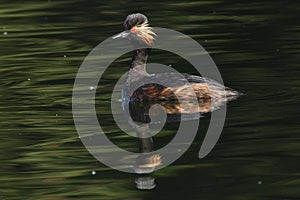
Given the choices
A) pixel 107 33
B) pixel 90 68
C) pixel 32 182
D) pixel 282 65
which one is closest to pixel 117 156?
pixel 32 182

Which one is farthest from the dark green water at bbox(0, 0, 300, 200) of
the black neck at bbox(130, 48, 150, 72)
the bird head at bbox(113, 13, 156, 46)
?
the bird head at bbox(113, 13, 156, 46)

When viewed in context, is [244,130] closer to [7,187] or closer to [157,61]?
[7,187]

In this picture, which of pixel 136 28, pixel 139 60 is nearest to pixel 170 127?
pixel 139 60

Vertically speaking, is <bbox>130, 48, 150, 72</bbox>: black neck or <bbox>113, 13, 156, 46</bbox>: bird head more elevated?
A: <bbox>113, 13, 156, 46</bbox>: bird head

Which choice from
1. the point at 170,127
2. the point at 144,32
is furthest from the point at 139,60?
the point at 170,127

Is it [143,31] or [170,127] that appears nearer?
[170,127]

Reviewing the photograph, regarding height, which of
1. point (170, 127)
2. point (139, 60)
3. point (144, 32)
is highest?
point (144, 32)

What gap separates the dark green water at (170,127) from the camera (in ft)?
23.9

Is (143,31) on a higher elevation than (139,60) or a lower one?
higher

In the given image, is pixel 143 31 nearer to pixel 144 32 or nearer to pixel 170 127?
pixel 144 32

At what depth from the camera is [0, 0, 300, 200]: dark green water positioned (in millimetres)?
7289

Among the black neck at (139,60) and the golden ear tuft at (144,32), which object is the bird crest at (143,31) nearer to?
the golden ear tuft at (144,32)

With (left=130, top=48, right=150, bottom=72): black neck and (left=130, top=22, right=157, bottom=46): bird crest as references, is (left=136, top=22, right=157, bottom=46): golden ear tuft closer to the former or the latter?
(left=130, top=22, right=157, bottom=46): bird crest

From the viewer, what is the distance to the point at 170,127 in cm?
930
